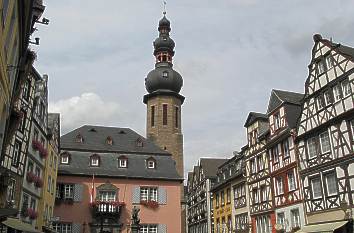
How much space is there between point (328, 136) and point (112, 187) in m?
23.4

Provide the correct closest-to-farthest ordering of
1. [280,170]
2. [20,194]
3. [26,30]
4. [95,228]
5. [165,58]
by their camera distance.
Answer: [26,30]
[20,194]
[280,170]
[95,228]
[165,58]

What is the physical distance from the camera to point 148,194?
41.7m

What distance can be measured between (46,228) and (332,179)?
21.9m

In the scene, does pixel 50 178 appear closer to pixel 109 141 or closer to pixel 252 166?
pixel 109 141

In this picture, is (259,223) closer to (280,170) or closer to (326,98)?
(280,170)

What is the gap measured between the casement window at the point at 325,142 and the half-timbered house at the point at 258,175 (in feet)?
23.0

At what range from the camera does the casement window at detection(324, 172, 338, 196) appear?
23.1 metres

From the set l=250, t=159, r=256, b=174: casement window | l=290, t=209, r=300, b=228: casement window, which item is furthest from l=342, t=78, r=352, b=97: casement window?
l=250, t=159, r=256, b=174: casement window

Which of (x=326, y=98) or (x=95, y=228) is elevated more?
(x=326, y=98)

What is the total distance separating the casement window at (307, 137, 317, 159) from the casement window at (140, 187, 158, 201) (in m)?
19.9

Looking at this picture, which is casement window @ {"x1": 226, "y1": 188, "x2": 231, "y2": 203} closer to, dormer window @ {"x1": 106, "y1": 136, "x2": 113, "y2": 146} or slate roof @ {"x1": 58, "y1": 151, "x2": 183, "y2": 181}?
slate roof @ {"x1": 58, "y1": 151, "x2": 183, "y2": 181}

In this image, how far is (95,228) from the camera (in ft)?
128

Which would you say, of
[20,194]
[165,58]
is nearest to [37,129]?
[20,194]

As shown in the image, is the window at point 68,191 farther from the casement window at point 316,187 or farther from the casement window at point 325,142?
the casement window at point 325,142
